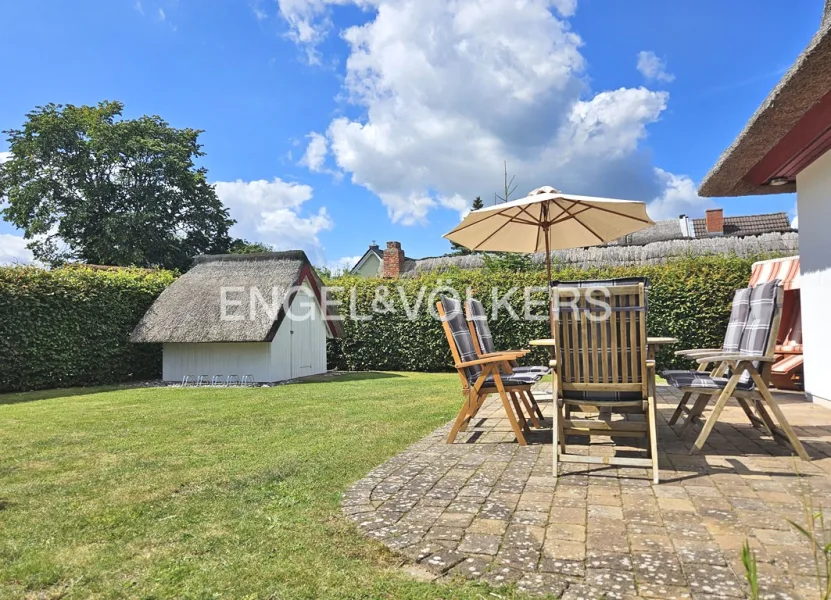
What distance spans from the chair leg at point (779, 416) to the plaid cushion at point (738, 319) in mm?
772

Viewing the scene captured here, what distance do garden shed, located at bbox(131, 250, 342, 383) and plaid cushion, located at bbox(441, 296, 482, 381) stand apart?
7610 millimetres

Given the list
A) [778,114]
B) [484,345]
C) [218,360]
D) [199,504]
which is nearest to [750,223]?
[778,114]

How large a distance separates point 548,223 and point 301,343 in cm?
841

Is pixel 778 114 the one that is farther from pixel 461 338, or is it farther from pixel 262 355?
pixel 262 355

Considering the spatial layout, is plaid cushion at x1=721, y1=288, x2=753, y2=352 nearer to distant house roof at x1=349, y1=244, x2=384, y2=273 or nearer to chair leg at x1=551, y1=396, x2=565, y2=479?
chair leg at x1=551, y1=396, x2=565, y2=479

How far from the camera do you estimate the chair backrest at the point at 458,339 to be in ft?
14.5

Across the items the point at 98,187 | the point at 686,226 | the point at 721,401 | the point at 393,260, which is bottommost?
the point at 721,401

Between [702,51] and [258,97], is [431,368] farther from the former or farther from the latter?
[702,51]

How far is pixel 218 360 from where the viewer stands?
12.3 m

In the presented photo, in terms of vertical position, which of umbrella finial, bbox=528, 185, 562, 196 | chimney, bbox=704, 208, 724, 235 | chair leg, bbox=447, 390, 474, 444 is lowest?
chair leg, bbox=447, 390, 474, 444

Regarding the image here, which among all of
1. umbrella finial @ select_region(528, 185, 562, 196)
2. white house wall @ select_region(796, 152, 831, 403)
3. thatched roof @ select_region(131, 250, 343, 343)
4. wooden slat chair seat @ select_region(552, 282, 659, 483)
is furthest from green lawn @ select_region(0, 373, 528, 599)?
thatched roof @ select_region(131, 250, 343, 343)

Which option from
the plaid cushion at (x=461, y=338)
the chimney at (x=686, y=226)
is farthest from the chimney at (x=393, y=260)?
the plaid cushion at (x=461, y=338)

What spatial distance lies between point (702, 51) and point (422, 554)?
36.4 feet

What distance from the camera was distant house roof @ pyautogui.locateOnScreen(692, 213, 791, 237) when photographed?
22000 mm
